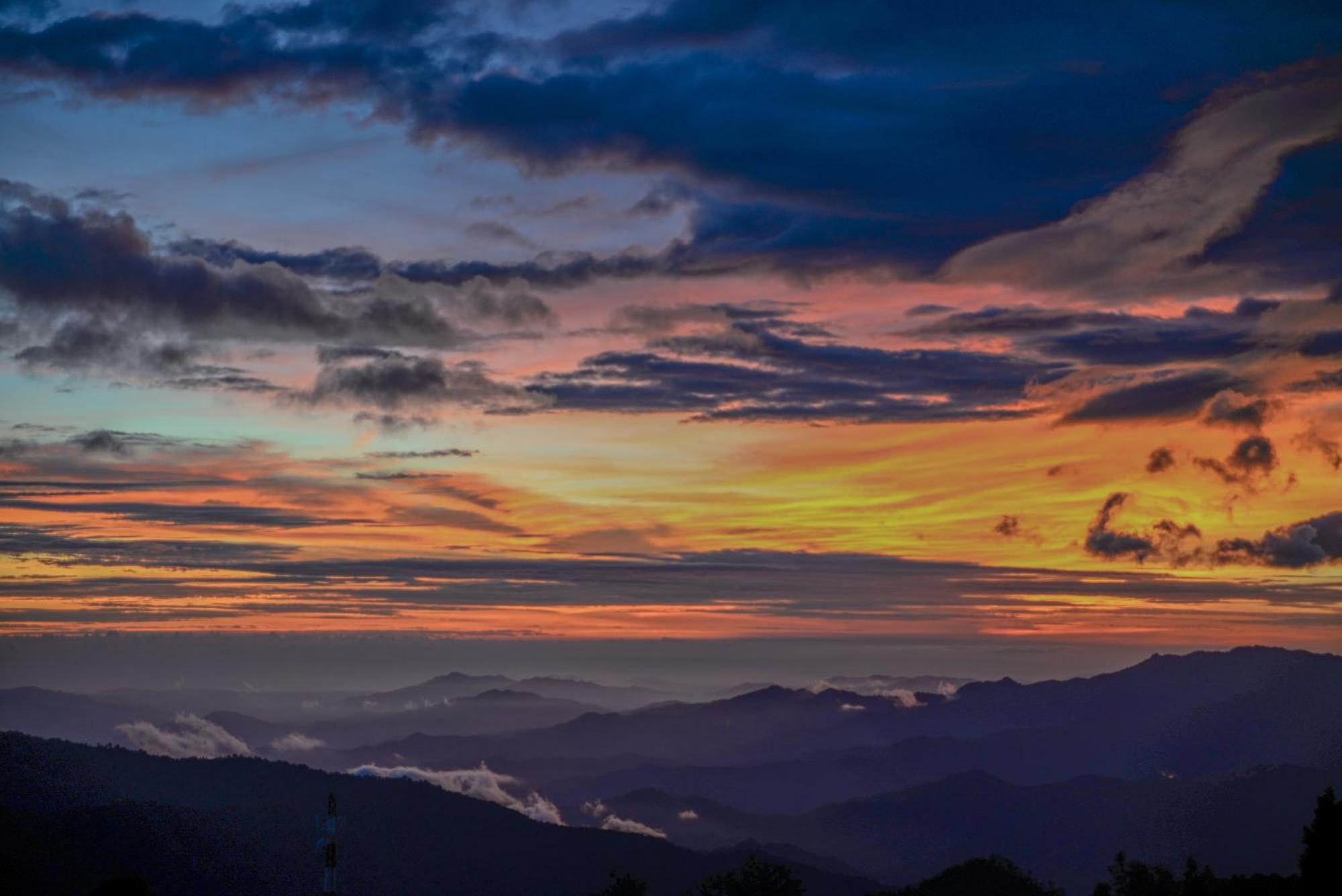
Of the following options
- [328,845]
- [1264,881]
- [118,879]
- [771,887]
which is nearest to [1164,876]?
[1264,881]

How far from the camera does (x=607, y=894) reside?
554 ft

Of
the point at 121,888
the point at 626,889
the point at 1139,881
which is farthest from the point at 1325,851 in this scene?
the point at 626,889

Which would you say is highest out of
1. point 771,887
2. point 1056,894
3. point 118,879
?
point 118,879

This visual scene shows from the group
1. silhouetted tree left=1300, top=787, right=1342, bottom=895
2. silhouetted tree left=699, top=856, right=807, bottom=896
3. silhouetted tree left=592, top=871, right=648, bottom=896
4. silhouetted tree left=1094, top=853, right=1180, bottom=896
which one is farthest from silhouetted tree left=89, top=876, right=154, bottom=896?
silhouetted tree left=1094, top=853, right=1180, bottom=896

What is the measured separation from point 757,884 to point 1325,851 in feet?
234

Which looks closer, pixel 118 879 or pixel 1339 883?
pixel 118 879

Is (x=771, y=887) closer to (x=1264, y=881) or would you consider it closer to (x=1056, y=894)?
(x=1264, y=881)

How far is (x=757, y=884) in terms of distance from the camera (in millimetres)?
150750

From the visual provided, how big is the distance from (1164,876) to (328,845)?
9371 cm

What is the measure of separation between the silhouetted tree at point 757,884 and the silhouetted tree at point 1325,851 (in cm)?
6339

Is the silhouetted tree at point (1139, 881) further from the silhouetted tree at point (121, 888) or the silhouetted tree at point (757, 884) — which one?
the silhouetted tree at point (121, 888)

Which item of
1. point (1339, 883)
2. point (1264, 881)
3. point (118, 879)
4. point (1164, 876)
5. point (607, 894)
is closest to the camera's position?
point (118, 879)

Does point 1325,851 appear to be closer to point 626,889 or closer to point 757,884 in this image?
point 757,884

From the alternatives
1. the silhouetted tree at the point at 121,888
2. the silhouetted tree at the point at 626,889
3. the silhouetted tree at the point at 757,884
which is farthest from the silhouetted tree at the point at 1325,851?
the silhouetted tree at the point at 626,889
